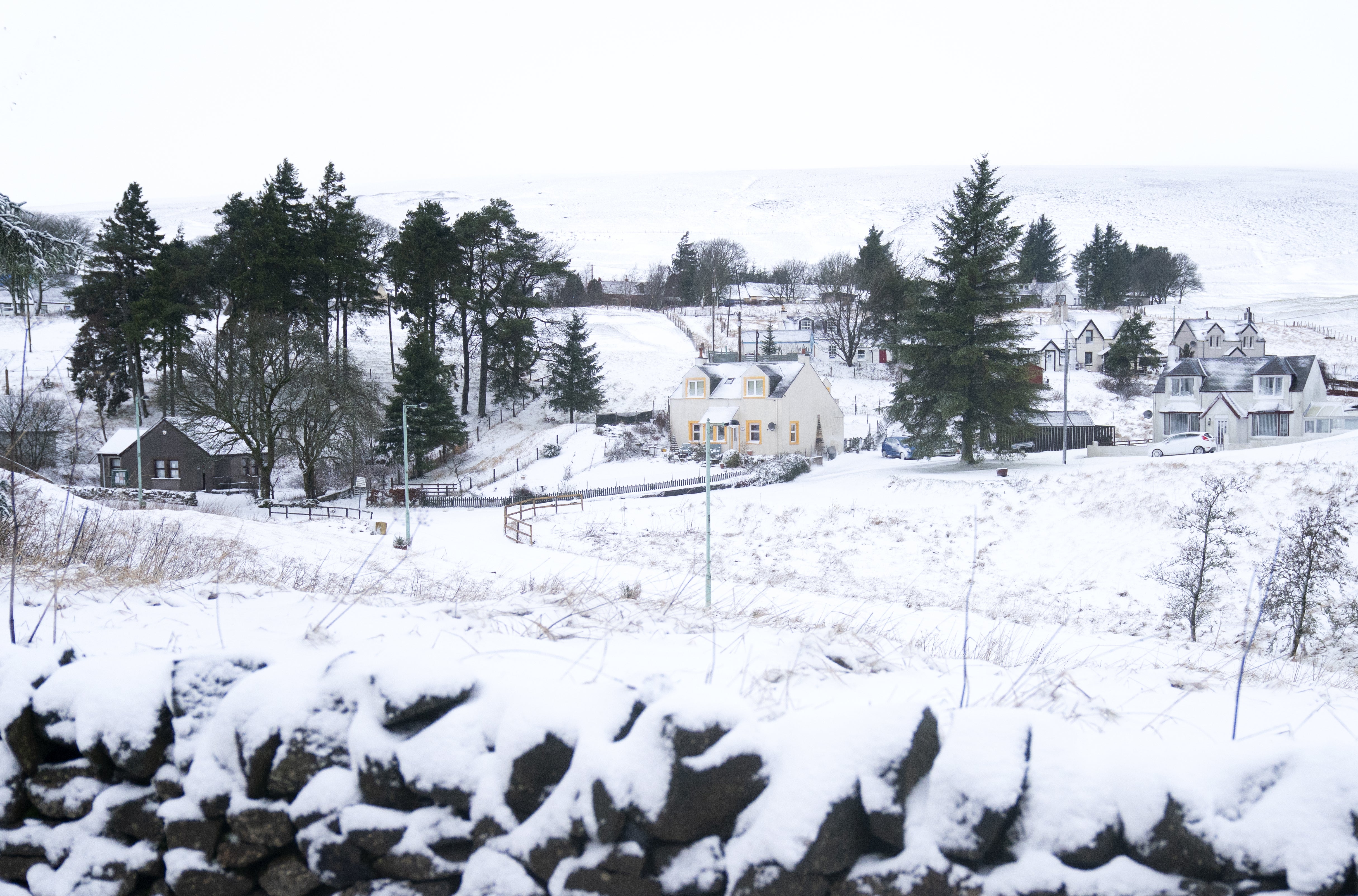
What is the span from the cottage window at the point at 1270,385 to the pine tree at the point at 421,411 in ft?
147

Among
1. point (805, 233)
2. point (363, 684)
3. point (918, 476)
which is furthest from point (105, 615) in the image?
point (805, 233)

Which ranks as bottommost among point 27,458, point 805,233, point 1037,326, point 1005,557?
point 1005,557

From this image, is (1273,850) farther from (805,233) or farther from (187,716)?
(805,233)

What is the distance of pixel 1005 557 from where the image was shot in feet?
90.5

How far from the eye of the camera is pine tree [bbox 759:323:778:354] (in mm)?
66375

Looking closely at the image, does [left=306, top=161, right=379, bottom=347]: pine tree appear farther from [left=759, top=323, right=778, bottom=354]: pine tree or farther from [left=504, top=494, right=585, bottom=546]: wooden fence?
[left=759, top=323, right=778, bottom=354]: pine tree

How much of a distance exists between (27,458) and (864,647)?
41.1 m

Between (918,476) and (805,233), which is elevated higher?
(805,233)

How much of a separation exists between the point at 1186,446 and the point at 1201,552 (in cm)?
2229

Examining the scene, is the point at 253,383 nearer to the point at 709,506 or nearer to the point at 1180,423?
the point at 709,506

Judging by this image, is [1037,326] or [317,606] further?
[1037,326]

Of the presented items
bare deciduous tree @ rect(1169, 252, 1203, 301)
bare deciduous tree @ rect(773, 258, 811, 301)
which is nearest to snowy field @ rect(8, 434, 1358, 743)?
bare deciduous tree @ rect(773, 258, 811, 301)

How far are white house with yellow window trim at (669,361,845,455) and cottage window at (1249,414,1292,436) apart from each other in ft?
76.0

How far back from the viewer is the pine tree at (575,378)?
52.6 m
